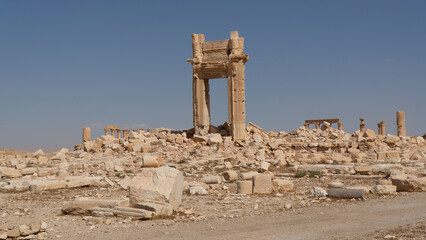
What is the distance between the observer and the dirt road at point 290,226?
6254 mm

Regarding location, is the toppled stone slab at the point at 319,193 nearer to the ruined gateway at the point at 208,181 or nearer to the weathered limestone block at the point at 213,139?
the ruined gateway at the point at 208,181

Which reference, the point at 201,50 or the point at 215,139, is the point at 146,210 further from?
the point at 201,50

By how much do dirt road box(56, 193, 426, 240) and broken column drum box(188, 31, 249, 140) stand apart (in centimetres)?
1605

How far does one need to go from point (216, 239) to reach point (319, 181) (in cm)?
812

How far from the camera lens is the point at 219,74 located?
25562mm

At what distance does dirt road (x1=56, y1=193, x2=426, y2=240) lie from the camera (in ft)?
20.5

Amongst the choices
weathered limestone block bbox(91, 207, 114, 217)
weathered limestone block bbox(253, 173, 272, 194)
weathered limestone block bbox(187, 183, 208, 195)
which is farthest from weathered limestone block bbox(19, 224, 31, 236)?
weathered limestone block bbox(253, 173, 272, 194)

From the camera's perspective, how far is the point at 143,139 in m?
24.6

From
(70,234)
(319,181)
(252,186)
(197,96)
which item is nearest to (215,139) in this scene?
(197,96)

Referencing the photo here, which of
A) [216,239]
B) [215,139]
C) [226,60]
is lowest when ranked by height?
[216,239]

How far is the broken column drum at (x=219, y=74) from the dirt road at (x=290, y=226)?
16.1m

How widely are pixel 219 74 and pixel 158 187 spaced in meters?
18.2

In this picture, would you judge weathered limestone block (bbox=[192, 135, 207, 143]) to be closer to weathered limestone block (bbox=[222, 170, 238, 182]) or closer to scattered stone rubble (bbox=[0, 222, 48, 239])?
weathered limestone block (bbox=[222, 170, 238, 182])

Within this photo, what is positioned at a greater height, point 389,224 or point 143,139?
point 143,139
